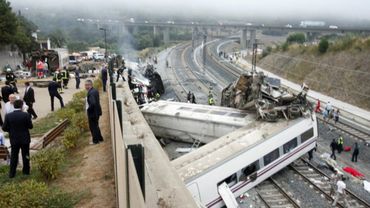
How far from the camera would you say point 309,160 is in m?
22.1

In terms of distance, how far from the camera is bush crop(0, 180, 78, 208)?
24.2 feet

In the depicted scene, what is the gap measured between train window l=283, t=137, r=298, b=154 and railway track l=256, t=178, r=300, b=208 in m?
1.63

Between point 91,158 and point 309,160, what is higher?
point 91,158

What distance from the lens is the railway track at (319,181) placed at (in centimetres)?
1672

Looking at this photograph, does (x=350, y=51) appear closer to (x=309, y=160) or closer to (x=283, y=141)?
Answer: (x=309, y=160)

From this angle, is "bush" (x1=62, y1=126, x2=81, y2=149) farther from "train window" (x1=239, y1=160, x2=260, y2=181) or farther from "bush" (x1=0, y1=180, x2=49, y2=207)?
"train window" (x1=239, y1=160, x2=260, y2=181)

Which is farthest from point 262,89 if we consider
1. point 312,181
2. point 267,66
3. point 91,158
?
point 267,66

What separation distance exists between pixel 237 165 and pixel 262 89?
27.5 ft

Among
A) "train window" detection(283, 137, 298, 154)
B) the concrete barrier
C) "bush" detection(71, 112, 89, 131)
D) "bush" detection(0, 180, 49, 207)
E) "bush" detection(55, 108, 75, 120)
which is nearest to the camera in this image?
the concrete barrier

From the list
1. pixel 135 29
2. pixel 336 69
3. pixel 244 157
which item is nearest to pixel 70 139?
pixel 244 157

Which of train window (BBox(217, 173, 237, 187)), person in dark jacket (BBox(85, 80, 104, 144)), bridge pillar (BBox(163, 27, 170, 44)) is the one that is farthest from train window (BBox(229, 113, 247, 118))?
bridge pillar (BBox(163, 27, 170, 44))

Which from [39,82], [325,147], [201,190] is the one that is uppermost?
[39,82]

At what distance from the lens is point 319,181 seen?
19.2 m

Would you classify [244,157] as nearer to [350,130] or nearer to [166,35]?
[350,130]
